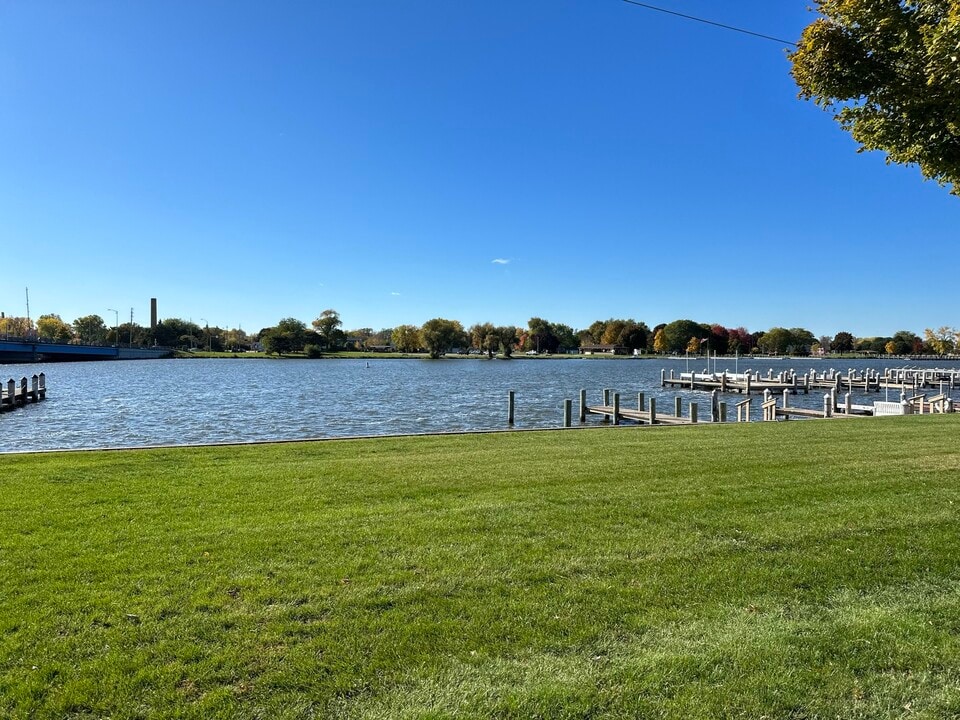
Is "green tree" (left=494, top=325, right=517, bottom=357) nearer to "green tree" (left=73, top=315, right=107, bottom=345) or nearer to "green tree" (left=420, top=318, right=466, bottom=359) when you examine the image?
"green tree" (left=420, top=318, right=466, bottom=359)

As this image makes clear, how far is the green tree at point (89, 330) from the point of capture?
168 metres

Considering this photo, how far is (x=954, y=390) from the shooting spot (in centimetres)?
5500

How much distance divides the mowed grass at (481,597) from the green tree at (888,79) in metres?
4.25

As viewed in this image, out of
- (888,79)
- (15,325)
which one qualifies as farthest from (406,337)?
(888,79)

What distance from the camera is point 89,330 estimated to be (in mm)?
169000

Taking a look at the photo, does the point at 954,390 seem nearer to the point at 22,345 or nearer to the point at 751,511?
the point at 751,511

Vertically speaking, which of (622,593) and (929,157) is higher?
(929,157)

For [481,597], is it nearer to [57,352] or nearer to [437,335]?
[57,352]

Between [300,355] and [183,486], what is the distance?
15971 centimetres

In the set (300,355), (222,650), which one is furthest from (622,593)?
(300,355)

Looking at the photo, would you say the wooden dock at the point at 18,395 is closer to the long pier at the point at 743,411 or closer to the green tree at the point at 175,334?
the long pier at the point at 743,411

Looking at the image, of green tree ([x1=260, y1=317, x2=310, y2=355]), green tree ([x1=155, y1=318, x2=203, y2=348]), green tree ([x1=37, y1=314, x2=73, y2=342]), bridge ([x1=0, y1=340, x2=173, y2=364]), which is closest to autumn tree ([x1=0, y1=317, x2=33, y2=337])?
green tree ([x1=37, y1=314, x2=73, y2=342])

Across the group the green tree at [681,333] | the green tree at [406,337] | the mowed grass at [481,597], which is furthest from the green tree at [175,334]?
the mowed grass at [481,597]

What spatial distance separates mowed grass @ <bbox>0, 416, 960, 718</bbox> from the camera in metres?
3.39
